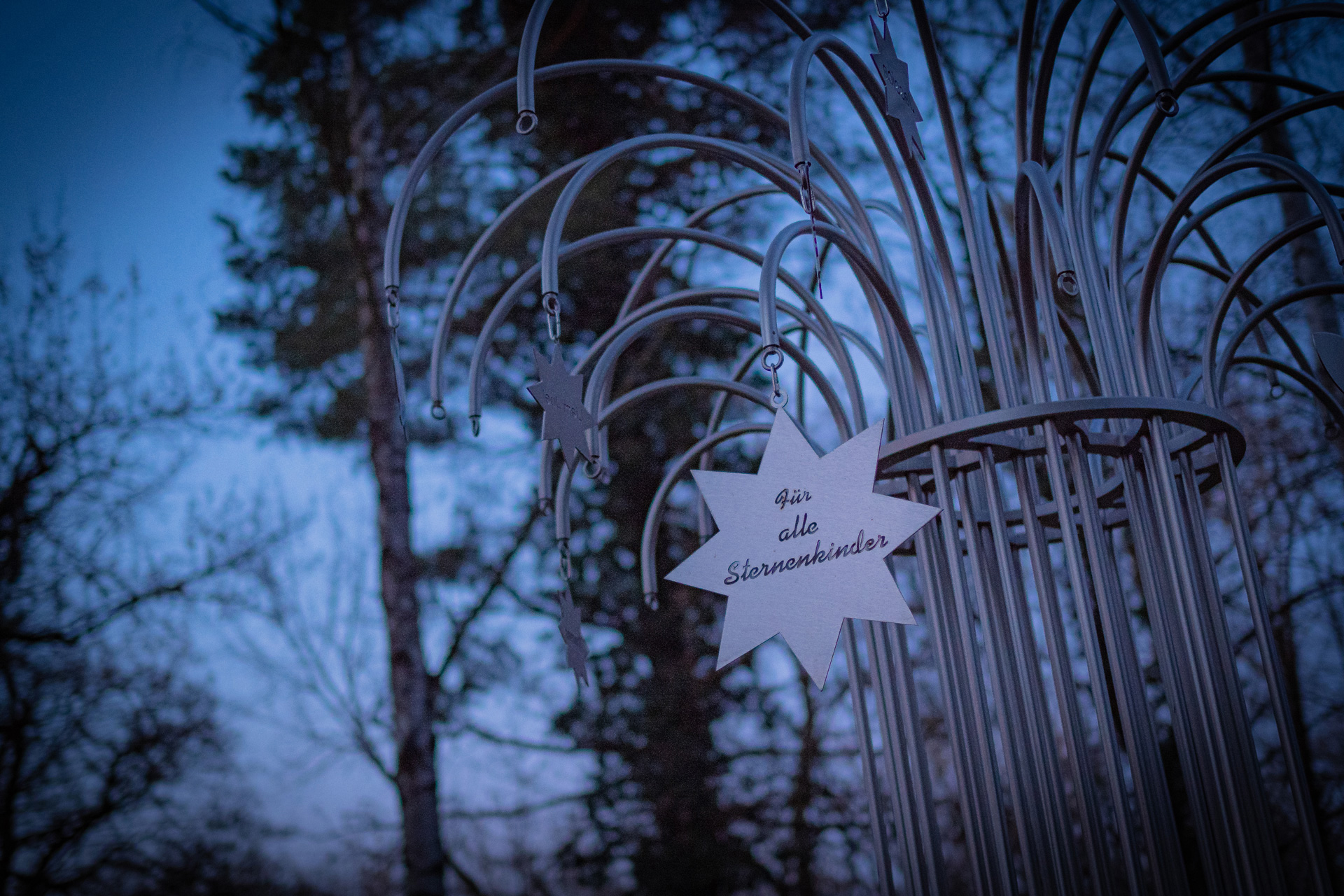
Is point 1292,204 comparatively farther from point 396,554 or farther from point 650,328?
point 396,554

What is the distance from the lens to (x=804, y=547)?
1.20 metres

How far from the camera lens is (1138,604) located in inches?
158

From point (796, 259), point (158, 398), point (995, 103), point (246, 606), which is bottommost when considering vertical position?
point (246, 606)

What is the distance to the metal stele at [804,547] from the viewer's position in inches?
45.4

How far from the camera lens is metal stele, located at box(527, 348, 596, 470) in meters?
1.46

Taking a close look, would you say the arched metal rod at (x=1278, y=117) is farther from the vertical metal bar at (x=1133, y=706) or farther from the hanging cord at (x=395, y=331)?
the hanging cord at (x=395, y=331)

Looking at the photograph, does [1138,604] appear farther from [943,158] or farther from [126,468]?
[126,468]

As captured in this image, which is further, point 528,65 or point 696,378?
point 696,378

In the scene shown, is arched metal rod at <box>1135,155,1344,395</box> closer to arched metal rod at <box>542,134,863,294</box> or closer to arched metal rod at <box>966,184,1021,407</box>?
arched metal rod at <box>966,184,1021,407</box>

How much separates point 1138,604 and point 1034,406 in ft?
10.3

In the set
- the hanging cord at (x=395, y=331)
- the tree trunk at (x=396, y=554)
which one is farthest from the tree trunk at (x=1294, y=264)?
the hanging cord at (x=395, y=331)

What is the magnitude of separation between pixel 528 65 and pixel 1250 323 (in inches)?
42.9

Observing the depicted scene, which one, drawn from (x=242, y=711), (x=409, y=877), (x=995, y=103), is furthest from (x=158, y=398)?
(x=995, y=103)

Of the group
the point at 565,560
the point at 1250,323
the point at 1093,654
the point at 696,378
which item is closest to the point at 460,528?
the point at 696,378
